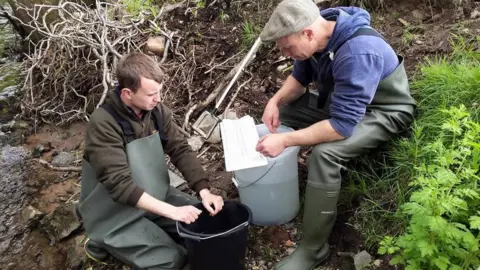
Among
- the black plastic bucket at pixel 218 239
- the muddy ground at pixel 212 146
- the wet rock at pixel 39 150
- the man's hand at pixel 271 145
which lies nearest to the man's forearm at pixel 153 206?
the black plastic bucket at pixel 218 239

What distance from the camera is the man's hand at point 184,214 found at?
2623mm

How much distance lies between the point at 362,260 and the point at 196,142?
191cm

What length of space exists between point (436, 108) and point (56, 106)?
13.8ft

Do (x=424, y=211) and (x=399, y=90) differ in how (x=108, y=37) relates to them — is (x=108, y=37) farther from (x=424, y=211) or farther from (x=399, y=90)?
(x=424, y=211)

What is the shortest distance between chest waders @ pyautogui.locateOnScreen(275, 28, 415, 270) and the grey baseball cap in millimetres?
323

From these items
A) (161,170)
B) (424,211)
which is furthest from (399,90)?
(161,170)

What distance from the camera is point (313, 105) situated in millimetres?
3289

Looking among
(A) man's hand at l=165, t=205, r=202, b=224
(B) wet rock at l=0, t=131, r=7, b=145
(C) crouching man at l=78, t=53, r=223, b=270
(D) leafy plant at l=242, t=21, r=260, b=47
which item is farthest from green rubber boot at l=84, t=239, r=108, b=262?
(B) wet rock at l=0, t=131, r=7, b=145

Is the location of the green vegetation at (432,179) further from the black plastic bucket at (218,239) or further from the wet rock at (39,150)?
the wet rock at (39,150)

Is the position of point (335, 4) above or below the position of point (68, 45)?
above

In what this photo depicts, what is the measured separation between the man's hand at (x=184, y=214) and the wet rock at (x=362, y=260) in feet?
3.32

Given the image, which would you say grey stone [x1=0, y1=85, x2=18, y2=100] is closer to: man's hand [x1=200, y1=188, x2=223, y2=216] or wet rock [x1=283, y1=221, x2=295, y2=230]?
man's hand [x1=200, y1=188, x2=223, y2=216]

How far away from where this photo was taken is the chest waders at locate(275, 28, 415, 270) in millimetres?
2697

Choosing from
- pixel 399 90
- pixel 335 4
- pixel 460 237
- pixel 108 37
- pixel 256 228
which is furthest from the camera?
pixel 108 37
